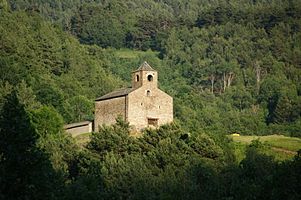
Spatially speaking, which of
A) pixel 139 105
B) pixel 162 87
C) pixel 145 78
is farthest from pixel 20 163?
pixel 162 87

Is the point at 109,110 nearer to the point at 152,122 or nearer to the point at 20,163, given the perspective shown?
the point at 152,122

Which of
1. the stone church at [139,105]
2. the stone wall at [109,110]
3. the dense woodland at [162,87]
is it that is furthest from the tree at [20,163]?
the stone wall at [109,110]

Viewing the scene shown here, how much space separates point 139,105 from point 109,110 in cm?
264

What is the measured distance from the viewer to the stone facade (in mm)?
50094

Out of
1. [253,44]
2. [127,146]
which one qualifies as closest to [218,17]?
[253,44]

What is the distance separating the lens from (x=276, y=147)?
5694 centimetres

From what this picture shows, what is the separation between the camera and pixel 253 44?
347 ft

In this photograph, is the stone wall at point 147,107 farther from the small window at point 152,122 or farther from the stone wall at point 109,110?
the stone wall at point 109,110

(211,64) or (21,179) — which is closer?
(21,179)

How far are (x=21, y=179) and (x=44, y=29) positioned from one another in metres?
64.6

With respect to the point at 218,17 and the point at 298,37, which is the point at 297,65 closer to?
the point at 298,37

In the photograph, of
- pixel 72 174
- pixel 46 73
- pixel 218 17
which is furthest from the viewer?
pixel 218 17

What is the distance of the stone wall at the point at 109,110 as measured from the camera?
50375 mm

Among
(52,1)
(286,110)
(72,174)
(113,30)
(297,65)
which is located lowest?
(72,174)
